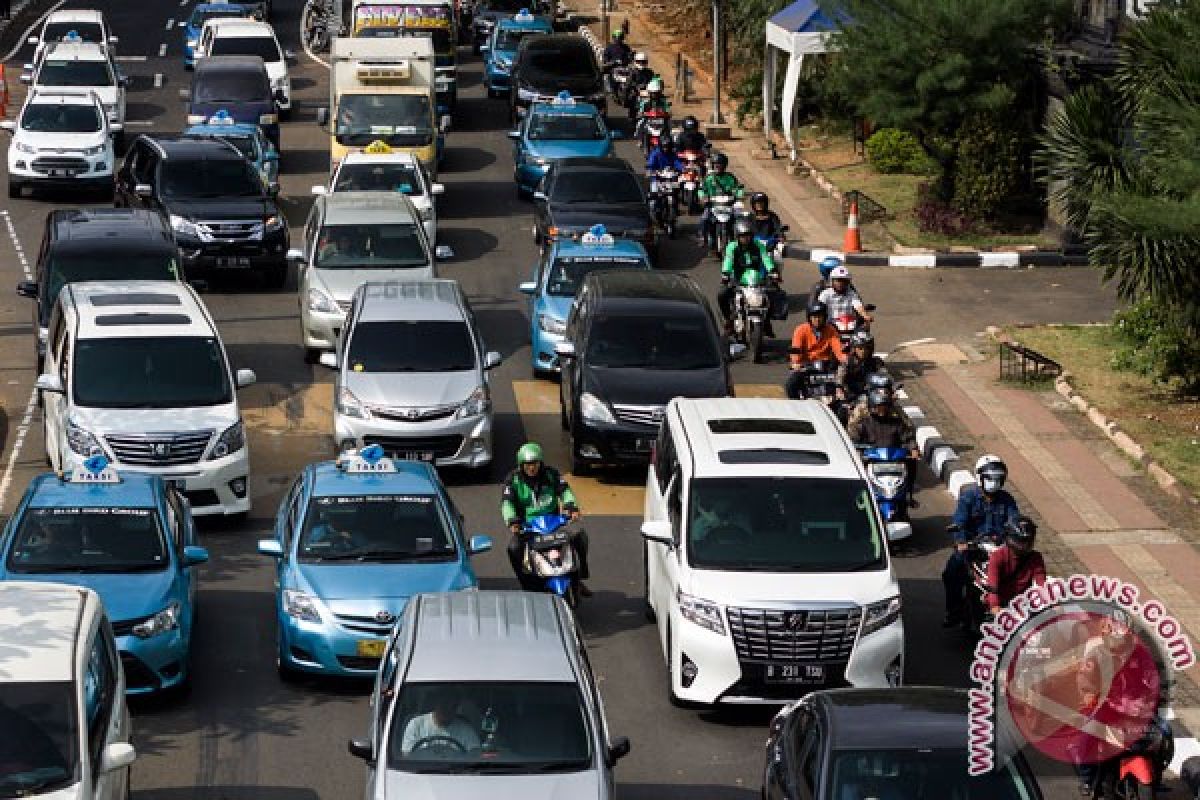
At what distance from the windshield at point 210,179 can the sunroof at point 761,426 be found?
16.2 metres

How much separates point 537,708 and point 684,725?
→ 11.6 feet

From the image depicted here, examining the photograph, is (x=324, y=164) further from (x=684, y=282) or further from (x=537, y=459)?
(x=537, y=459)

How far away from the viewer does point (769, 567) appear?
58.9 feet

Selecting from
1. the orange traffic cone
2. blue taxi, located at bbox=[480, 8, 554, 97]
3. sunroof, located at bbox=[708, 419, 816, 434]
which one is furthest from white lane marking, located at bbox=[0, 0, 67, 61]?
sunroof, located at bbox=[708, 419, 816, 434]

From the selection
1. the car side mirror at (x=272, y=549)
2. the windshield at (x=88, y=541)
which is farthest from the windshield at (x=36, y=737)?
the car side mirror at (x=272, y=549)

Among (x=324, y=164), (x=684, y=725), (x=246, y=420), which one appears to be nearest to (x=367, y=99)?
(x=324, y=164)

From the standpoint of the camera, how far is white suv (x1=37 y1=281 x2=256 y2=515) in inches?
910

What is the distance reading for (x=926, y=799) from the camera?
13227mm

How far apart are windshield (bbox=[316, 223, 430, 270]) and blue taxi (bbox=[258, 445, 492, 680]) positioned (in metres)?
10.3

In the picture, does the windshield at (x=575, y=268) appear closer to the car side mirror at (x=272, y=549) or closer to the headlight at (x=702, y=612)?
the car side mirror at (x=272, y=549)

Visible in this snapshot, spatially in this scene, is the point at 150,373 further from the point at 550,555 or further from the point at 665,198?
the point at 665,198

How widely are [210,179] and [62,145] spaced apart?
6.59 metres

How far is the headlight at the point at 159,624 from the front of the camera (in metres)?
17.9

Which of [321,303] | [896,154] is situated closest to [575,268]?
[321,303]
